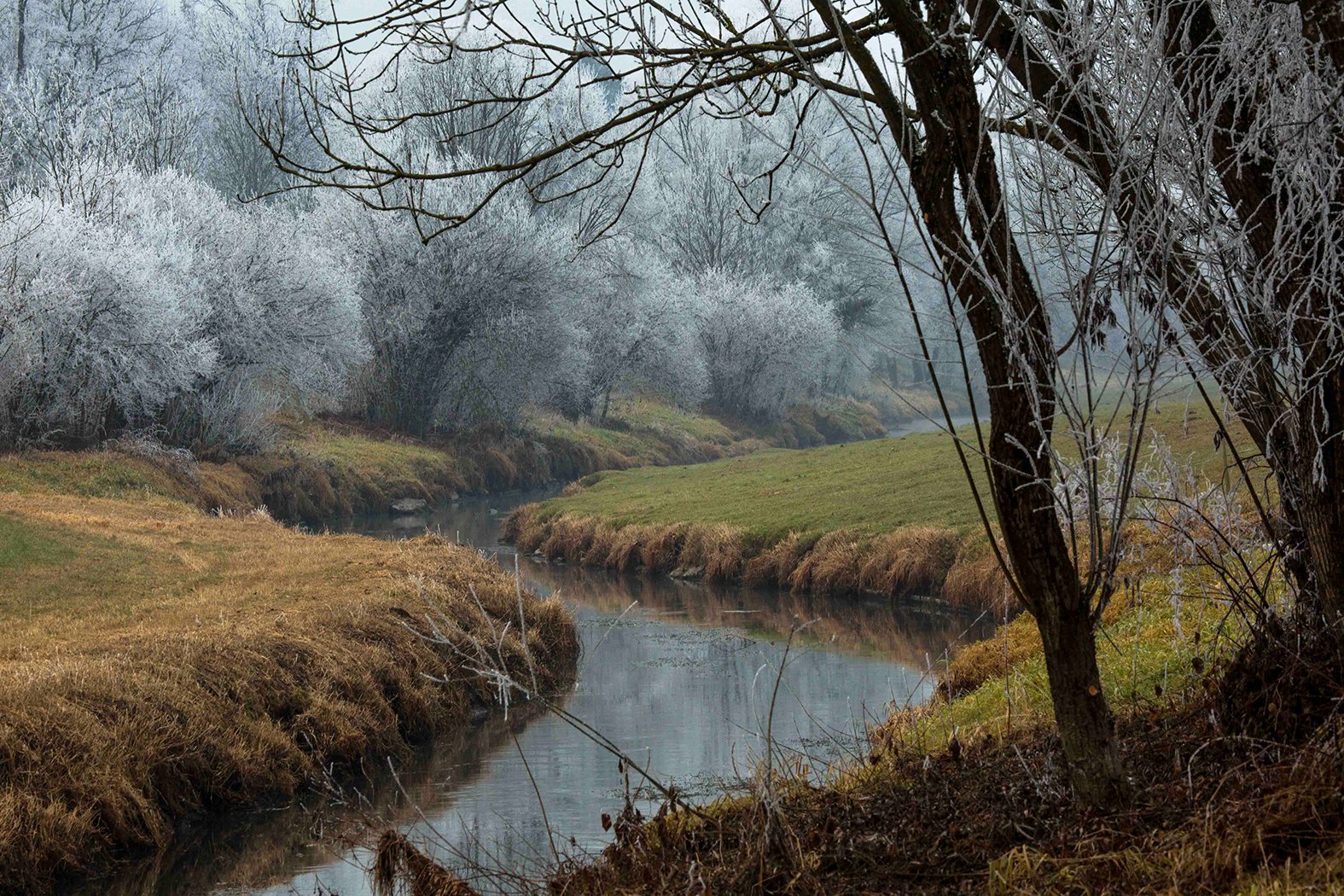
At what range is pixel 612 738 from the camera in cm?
1152

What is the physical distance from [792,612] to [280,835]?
966 cm

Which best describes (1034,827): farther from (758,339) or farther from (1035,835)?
(758,339)

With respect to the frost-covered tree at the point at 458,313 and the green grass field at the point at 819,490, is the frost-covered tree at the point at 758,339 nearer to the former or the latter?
the frost-covered tree at the point at 458,313

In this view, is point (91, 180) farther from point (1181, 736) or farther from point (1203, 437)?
point (1181, 736)

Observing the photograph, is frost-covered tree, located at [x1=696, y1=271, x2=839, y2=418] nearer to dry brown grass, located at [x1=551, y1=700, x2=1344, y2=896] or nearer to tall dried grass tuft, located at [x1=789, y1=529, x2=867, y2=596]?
tall dried grass tuft, located at [x1=789, y1=529, x2=867, y2=596]

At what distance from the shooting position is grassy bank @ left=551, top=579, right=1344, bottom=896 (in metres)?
4.26

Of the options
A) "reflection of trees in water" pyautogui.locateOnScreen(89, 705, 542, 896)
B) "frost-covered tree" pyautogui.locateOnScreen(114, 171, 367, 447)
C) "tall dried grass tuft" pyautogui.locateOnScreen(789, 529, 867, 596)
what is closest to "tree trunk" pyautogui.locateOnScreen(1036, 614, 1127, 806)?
"reflection of trees in water" pyautogui.locateOnScreen(89, 705, 542, 896)

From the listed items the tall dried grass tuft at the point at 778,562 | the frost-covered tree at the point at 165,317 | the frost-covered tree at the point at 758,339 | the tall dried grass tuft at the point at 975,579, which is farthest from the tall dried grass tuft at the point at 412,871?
the frost-covered tree at the point at 758,339

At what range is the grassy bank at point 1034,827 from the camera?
426 cm

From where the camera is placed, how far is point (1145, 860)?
4.32 m

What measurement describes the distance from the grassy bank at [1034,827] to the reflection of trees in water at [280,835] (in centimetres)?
244

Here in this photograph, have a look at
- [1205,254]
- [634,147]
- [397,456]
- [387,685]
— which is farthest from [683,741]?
[634,147]

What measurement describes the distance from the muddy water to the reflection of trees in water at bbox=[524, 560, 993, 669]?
56mm

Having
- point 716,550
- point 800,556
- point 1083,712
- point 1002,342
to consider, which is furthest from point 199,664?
point 716,550
